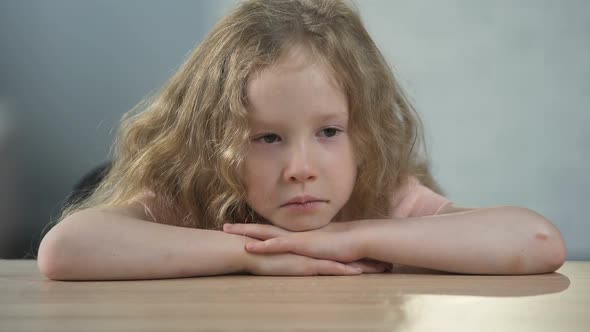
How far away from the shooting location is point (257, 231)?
1.07 m

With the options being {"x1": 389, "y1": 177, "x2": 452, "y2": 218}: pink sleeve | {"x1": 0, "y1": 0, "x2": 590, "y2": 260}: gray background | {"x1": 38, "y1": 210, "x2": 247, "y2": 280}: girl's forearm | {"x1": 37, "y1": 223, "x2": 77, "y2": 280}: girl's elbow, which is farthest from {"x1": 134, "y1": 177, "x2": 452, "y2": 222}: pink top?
{"x1": 0, "y1": 0, "x2": 590, "y2": 260}: gray background

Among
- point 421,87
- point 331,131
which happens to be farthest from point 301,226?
point 421,87

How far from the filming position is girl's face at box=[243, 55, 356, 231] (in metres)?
1.07

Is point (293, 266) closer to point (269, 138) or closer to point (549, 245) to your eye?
point (269, 138)

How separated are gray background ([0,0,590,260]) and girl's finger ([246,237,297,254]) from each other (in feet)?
5.18

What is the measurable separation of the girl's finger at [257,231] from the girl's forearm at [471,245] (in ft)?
0.39

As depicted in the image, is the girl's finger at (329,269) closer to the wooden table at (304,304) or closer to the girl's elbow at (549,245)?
the wooden table at (304,304)

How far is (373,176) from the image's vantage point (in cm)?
122

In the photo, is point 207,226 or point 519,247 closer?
point 519,247

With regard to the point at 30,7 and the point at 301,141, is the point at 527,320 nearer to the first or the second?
the point at 301,141

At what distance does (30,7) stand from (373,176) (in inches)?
78.3

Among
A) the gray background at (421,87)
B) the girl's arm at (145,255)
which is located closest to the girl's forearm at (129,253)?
the girl's arm at (145,255)

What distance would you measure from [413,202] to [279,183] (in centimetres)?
35

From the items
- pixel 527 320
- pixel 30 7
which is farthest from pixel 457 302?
pixel 30 7
